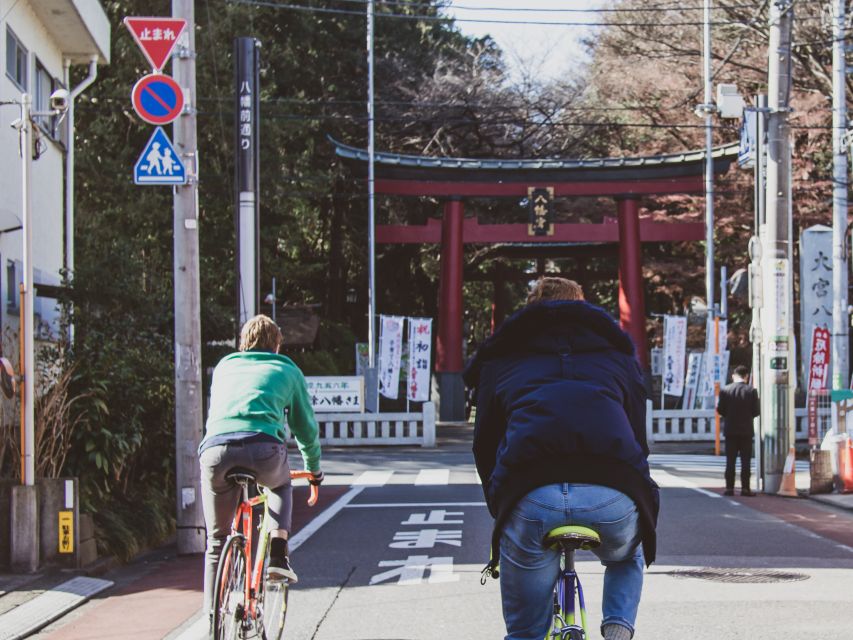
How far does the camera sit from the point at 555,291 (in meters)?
4.35

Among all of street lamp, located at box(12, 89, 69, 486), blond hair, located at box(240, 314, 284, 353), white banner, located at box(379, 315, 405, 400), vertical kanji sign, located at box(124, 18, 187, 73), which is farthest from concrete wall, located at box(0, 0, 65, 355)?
white banner, located at box(379, 315, 405, 400)

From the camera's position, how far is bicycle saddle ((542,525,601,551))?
3885 millimetres

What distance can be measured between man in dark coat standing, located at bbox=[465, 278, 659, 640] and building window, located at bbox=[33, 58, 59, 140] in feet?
44.7

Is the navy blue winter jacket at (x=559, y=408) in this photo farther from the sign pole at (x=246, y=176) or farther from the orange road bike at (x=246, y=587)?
the sign pole at (x=246, y=176)

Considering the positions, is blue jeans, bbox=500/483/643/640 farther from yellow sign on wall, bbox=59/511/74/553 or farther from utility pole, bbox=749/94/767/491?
utility pole, bbox=749/94/767/491

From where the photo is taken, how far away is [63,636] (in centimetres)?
714

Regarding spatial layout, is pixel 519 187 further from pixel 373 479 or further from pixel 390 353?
pixel 373 479

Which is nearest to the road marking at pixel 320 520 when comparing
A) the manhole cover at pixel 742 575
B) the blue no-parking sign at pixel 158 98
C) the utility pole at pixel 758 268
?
the manhole cover at pixel 742 575

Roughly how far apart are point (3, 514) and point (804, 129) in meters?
28.1

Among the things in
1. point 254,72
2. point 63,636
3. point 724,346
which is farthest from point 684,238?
point 63,636

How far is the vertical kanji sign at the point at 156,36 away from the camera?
10.7 metres

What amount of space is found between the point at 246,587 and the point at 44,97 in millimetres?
13075

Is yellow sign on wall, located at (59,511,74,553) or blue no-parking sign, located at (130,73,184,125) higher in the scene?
blue no-parking sign, located at (130,73,184,125)

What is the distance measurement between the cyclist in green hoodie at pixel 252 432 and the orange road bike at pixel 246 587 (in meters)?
0.06
